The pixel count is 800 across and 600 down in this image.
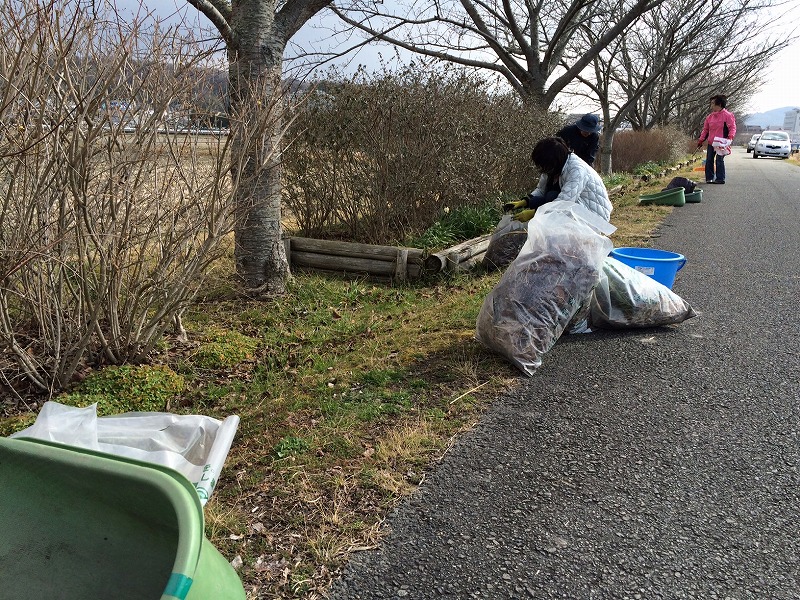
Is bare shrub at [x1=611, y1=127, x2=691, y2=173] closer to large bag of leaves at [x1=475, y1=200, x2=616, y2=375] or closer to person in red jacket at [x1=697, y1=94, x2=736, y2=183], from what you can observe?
person in red jacket at [x1=697, y1=94, x2=736, y2=183]

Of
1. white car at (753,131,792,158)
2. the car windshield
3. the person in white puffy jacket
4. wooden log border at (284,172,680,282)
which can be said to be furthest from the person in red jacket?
the car windshield

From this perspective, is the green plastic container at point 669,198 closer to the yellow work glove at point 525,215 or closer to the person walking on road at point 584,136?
the person walking on road at point 584,136

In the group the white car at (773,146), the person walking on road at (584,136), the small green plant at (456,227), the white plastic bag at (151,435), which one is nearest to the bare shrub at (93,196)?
the white plastic bag at (151,435)

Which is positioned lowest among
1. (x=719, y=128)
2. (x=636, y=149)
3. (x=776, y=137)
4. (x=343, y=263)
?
(x=343, y=263)

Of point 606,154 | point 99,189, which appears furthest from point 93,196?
point 606,154

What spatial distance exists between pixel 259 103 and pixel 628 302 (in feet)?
9.27

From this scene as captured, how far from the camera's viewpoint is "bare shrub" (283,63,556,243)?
254 inches

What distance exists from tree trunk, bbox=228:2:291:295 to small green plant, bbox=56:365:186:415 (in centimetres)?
115

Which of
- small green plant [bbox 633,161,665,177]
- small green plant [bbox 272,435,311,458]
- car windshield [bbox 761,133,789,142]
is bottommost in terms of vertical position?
small green plant [bbox 272,435,311,458]

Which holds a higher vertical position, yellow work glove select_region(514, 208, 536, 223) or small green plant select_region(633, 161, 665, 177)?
small green plant select_region(633, 161, 665, 177)

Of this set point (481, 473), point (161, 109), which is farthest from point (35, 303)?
point (481, 473)

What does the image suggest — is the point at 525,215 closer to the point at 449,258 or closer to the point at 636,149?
the point at 449,258

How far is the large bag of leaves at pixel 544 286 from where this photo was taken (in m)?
3.77

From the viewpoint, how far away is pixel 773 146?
37.3 m
